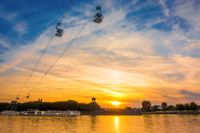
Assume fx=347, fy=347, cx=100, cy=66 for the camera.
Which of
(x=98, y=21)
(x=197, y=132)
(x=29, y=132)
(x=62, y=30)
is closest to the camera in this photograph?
(x=98, y=21)

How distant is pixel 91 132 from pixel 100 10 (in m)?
82.3

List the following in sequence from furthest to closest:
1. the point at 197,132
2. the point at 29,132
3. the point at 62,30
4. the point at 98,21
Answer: the point at 197,132 < the point at 29,132 < the point at 62,30 < the point at 98,21

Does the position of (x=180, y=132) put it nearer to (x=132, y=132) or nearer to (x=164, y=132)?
(x=164, y=132)

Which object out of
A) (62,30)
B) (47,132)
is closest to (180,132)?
(47,132)

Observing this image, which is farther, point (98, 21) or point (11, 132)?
point (11, 132)

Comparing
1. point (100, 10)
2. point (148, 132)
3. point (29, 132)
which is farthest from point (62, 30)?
point (148, 132)

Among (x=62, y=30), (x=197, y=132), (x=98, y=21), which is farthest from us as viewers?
(x=197, y=132)

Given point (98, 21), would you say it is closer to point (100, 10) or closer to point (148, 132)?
point (100, 10)

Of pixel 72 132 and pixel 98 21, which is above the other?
pixel 98 21

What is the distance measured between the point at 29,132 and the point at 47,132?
19.6 ft

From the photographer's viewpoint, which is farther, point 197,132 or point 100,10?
point 197,132

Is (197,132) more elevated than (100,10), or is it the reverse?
(100,10)

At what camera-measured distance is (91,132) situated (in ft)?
372

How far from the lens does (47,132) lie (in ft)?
363
